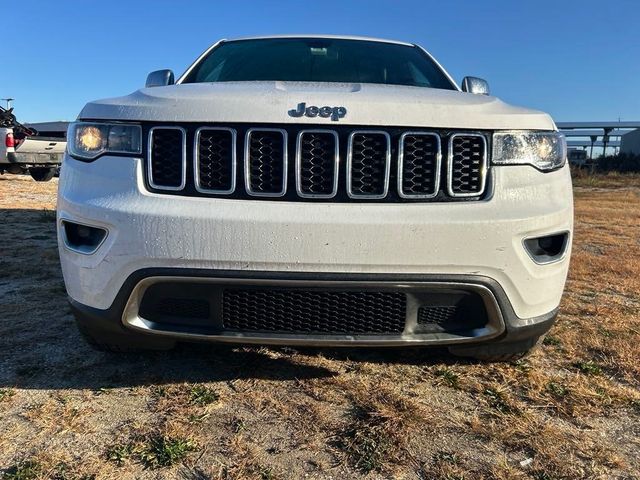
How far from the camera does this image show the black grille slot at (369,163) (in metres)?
2.11

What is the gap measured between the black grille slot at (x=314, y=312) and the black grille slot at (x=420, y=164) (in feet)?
1.33

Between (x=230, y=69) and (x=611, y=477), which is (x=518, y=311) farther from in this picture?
(x=230, y=69)

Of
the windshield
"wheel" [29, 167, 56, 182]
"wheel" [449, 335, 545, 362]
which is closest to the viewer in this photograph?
"wheel" [449, 335, 545, 362]

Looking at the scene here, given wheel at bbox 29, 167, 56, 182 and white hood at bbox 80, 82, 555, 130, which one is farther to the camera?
wheel at bbox 29, 167, 56, 182

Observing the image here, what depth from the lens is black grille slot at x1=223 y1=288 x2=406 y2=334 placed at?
2113 mm

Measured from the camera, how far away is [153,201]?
2.06 metres

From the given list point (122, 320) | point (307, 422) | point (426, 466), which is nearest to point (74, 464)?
point (122, 320)

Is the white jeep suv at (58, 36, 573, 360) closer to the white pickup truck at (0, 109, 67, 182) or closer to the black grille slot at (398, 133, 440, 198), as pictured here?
the black grille slot at (398, 133, 440, 198)

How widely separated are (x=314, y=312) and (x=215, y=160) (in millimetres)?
689

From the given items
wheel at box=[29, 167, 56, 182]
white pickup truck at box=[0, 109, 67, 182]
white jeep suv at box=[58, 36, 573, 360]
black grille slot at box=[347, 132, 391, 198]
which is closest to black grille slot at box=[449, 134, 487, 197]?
white jeep suv at box=[58, 36, 573, 360]

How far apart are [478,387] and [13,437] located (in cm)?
189

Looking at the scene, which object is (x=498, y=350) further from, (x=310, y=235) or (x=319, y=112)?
→ (x=319, y=112)

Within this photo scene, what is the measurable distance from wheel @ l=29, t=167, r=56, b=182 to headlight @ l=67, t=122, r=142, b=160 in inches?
525

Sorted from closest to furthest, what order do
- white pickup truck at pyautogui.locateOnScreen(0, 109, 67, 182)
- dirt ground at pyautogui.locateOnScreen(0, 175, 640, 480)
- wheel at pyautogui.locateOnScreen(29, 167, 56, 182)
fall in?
1. dirt ground at pyautogui.locateOnScreen(0, 175, 640, 480)
2. white pickup truck at pyautogui.locateOnScreen(0, 109, 67, 182)
3. wheel at pyautogui.locateOnScreen(29, 167, 56, 182)
